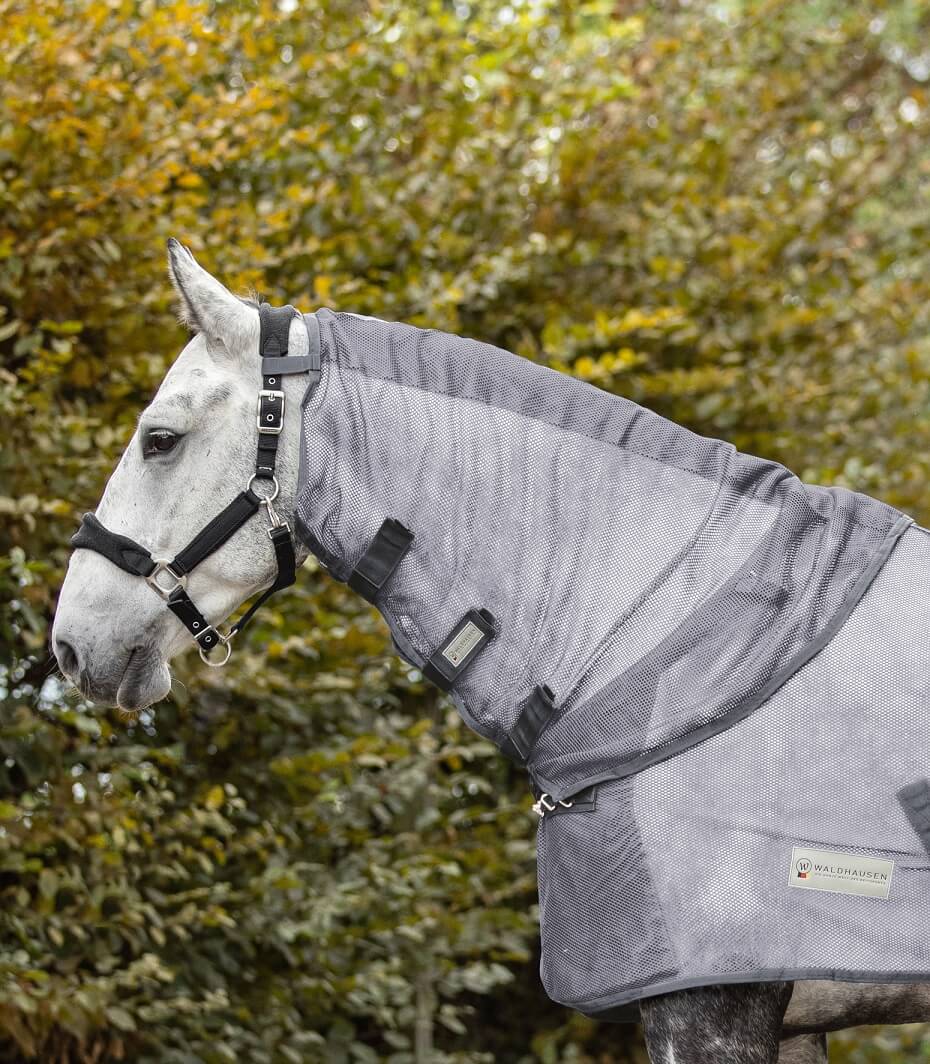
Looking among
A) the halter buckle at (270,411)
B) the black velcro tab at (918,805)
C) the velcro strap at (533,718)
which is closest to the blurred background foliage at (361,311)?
the halter buckle at (270,411)

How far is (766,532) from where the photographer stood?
2064 millimetres

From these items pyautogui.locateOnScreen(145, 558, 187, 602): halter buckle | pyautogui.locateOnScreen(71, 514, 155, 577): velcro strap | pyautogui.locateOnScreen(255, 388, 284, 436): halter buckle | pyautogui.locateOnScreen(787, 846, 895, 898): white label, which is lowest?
pyautogui.locateOnScreen(787, 846, 895, 898): white label

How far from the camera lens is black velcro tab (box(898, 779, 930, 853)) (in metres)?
1.90

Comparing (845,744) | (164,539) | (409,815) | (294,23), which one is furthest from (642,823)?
(294,23)

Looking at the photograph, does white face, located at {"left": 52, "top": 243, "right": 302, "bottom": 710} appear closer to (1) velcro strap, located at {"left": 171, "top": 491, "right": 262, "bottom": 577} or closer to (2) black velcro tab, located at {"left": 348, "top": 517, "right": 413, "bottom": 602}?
(1) velcro strap, located at {"left": 171, "top": 491, "right": 262, "bottom": 577}

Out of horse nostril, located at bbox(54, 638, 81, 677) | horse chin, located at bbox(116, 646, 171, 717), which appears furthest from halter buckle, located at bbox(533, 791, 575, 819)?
horse nostril, located at bbox(54, 638, 81, 677)

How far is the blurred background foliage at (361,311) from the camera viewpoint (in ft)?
10.7

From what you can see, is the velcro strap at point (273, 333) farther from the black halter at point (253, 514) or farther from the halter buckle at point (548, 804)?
the halter buckle at point (548, 804)

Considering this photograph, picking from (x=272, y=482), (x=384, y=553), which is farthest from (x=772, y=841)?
(x=272, y=482)

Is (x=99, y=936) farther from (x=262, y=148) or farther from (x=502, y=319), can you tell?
(x=502, y=319)

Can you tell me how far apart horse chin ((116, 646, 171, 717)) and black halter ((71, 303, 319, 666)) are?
0.11m

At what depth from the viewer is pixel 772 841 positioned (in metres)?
1.91

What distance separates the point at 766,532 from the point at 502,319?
2945 millimetres

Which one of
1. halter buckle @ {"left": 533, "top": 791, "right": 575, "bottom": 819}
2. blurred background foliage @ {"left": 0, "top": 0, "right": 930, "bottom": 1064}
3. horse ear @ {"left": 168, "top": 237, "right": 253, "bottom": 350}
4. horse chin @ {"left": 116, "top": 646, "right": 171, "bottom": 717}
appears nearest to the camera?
halter buckle @ {"left": 533, "top": 791, "right": 575, "bottom": 819}
